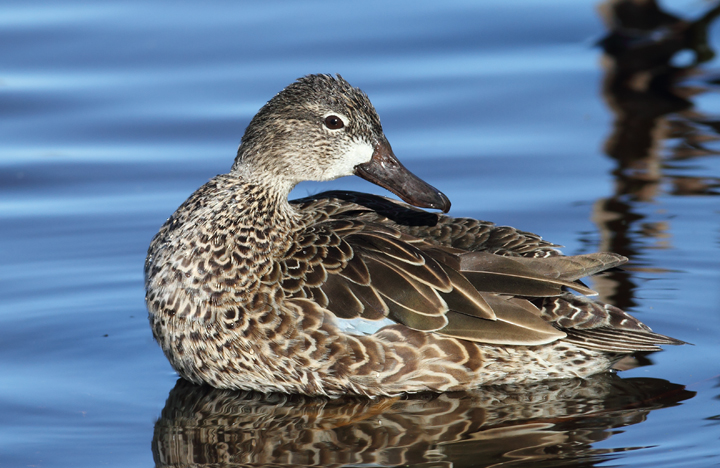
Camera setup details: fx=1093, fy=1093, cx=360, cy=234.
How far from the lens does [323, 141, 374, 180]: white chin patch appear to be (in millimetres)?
6309

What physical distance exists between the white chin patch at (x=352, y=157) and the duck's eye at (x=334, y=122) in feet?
0.42

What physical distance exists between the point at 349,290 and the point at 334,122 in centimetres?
105

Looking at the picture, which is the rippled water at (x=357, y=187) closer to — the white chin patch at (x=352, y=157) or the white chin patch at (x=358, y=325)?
the white chin patch at (x=358, y=325)

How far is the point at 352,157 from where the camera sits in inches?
249

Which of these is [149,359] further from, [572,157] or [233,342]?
[572,157]

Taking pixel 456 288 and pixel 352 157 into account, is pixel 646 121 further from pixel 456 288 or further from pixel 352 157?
pixel 456 288

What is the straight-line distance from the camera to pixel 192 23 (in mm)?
11688

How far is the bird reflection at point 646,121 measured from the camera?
785cm

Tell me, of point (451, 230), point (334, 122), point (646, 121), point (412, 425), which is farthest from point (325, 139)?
point (646, 121)

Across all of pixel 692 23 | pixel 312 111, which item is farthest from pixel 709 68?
pixel 312 111

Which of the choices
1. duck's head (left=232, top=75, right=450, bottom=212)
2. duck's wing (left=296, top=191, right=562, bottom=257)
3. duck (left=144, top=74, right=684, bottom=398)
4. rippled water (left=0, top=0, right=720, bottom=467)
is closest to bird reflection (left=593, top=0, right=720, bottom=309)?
rippled water (left=0, top=0, right=720, bottom=467)

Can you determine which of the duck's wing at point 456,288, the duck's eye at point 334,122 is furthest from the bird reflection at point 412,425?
the duck's eye at point 334,122

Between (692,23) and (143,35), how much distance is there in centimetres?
592

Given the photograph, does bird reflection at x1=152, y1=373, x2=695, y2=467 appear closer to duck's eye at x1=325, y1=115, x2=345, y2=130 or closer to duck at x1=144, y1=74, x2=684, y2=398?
duck at x1=144, y1=74, x2=684, y2=398
